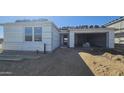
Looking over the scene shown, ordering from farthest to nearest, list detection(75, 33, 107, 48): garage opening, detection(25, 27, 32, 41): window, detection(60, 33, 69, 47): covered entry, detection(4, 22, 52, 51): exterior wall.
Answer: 1. detection(60, 33, 69, 47): covered entry
2. detection(75, 33, 107, 48): garage opening
3. detection(25, 27, 32, 41): window
4. detection(4, 22, 52, 51): exterior wall

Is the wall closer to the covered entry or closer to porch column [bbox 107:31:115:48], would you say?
porch column [bbox 107:31:115:48]

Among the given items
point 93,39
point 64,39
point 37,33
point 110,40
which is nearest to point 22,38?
point 37,33

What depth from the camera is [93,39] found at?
722 inches

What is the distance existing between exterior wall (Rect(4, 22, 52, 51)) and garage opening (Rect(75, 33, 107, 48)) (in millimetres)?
7919

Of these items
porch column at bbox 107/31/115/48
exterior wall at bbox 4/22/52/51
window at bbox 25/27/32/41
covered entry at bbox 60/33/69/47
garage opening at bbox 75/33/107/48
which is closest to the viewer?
exterior wall at bbox 4/22/52/51

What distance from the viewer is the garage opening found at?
16.6m

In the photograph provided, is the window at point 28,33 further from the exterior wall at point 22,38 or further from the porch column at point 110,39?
the porch column at point 110,39

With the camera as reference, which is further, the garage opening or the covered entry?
the covered entry

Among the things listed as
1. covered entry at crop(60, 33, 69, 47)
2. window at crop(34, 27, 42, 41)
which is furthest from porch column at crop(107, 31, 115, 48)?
window at crop(34, 27, 42, 41)

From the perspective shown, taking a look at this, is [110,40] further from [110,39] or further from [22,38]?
[22,38]
